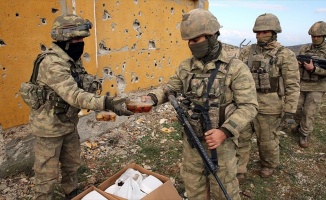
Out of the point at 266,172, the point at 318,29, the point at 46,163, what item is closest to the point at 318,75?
the point at 318,29

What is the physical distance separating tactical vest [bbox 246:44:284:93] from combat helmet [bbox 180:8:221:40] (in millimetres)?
1379

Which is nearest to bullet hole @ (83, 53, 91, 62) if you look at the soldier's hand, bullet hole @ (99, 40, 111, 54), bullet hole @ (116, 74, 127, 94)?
bullet hole @ (99, 40, 111, 54)

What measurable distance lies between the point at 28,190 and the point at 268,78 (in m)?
3.07

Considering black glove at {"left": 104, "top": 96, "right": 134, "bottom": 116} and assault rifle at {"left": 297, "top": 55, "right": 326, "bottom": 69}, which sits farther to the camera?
assault rifle at {"left": 297, "top": 55, "right": 326, "bottom": 69}

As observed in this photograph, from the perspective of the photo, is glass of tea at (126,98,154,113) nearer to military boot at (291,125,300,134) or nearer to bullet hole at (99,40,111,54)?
bullet hole at (99,40,111,54)

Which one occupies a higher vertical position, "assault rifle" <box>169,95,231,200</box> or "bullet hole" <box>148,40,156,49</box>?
"bullet hole" <box>148,40,156,49</box>

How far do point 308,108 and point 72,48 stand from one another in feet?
13.2

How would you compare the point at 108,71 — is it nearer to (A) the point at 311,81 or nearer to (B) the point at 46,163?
(B) the point at 46,163

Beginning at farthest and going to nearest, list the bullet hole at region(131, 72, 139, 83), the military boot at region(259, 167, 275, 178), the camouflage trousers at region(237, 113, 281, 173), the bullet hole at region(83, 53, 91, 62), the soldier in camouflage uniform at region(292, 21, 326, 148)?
the bullet hole at region(131, 72, 139, 83)
the soldier in camouflage uniform at region(292, 21, 326, 148)
the bullet hole at region(83, 53, 91, 62)
the military boot at region(259, 167, 275, 178)
the camouflage trousers at region(237, 113, 281, 173)

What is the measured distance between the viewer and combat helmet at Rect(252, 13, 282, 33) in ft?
10.4

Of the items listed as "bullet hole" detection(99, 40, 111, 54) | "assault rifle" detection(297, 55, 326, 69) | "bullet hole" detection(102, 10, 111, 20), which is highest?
"bullet hole" detection(102, 10, 111, 20)

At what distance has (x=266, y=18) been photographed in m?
3.20

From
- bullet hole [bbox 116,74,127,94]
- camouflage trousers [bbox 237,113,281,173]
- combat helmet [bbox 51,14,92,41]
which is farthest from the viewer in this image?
Result: bullet hole [bbox 116,74,127,94]

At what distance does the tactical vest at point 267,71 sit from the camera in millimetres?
3220
